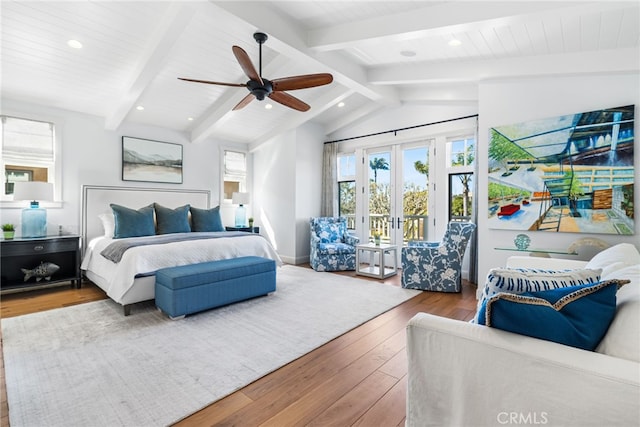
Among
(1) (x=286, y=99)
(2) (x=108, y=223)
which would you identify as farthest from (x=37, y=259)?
(1) (x=286, y=99)

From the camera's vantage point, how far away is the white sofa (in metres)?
0.97

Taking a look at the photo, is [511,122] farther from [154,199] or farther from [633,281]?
[154,199]

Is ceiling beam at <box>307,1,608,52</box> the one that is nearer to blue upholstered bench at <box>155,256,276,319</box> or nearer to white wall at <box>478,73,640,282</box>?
white wall at <box>478,73,640,282</box>

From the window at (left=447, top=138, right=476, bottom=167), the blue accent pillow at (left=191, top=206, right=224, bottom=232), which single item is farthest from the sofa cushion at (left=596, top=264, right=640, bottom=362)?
the blue accent pillow at (left=191, top=206, right=224, bottom=232)

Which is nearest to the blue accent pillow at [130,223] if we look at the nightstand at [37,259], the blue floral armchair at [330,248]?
the nightstand at [37,259]

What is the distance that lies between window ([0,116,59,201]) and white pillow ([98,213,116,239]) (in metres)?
0.71

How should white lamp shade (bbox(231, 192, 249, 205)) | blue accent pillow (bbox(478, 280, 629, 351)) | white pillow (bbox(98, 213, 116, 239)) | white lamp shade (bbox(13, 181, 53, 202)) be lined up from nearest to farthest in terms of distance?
blue accent pillow (bbox(478, 280, 629, 351))
white lamp shade (bbox(13, 181, 53, 202))
white pillow (bbox(98, 213, 116, 239))
white lamp shade (bbox(231, 192, 249, 205))

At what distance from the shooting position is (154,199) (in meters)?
5.59

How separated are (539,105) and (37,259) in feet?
22.9

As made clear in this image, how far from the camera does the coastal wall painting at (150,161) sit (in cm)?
534

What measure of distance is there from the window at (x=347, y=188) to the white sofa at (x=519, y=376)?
5198 mm

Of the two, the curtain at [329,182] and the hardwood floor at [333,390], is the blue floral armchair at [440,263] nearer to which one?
the hardwood floor at [333,390]

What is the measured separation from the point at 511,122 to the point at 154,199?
568 cm

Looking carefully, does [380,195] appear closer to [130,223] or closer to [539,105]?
[539,105]
